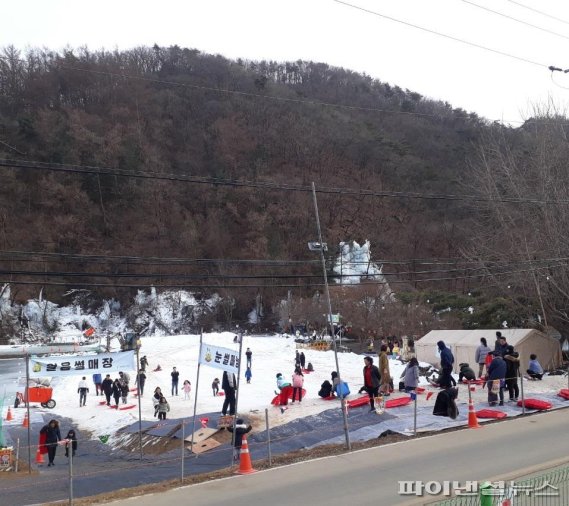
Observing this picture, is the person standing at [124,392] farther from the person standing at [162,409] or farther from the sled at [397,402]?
the sled at [397,402]

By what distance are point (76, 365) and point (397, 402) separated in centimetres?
873

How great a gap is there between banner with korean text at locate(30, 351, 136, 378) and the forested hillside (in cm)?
5146

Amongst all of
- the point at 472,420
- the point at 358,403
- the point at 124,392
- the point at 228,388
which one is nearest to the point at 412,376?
the point at 358,403

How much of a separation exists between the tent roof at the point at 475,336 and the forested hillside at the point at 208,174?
38.3 m

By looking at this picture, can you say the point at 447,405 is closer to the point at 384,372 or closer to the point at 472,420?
the point at 472,420

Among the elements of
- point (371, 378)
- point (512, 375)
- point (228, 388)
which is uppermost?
point (371, 378)

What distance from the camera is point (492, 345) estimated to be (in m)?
27.4

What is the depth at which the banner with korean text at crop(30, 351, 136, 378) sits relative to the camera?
50.4ft

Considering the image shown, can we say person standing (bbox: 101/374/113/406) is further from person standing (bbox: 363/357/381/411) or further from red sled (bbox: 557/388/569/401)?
red sled (bbox: 557/388/569/401)

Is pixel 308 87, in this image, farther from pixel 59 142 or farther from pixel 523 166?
pixel 523 166

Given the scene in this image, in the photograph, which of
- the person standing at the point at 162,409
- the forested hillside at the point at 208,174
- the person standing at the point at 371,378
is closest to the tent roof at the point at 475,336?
the person standing at the point at 371,378

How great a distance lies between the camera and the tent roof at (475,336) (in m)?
25.0

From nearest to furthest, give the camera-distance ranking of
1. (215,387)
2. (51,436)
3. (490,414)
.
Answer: (490,414), (51,436), (215,387)

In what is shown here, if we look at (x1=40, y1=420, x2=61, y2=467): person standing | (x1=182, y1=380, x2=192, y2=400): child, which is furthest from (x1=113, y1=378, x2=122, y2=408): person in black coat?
(x1=40, y1=420, x2=61, y2=467): person standing
